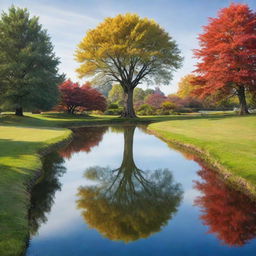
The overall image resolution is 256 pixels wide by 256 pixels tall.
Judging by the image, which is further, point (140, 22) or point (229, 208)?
point (140, 22)

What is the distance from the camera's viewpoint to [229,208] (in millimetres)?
8305

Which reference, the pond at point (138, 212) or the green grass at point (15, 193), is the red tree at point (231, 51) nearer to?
the pond at point (138, 212)

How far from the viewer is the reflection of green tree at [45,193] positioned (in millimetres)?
7684

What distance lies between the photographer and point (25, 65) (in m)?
36.9

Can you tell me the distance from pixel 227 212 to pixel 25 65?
35.3 metres

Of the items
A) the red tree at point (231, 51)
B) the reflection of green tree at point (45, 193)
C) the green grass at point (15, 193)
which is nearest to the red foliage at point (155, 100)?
the red tree at point (231, 51)

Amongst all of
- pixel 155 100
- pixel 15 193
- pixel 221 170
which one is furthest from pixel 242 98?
pixel 155 100

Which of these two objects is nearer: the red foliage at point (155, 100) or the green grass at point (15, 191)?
the green grass at point (15, 191)

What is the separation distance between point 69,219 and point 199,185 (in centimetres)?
542

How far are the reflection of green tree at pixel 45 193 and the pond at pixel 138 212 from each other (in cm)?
2

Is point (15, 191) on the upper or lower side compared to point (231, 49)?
lower

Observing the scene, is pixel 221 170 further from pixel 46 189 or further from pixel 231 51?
pixel 231 51

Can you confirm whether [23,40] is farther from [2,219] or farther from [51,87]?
[2,219]

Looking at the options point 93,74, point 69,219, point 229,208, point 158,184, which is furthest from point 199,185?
point 93,74
